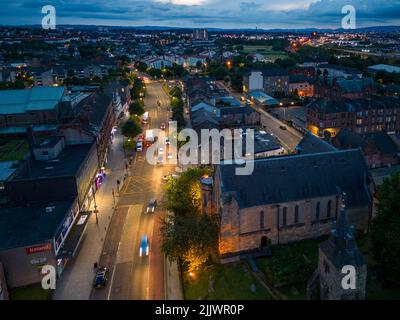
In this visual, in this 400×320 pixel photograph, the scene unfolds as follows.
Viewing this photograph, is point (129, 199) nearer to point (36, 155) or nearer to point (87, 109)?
point (36, 155)

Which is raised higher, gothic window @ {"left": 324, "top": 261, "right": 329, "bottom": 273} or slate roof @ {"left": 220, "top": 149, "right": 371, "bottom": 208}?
slate roof @ {"left": 220, "top": 149, "right": 371, "bottom": 208}

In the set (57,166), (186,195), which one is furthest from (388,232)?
(57,166)

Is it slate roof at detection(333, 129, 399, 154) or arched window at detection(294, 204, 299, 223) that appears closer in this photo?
arched window at detection(294, 204, 299, 223)

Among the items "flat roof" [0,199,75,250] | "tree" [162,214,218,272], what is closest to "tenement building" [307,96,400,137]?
"tree" [162,214,218,272]

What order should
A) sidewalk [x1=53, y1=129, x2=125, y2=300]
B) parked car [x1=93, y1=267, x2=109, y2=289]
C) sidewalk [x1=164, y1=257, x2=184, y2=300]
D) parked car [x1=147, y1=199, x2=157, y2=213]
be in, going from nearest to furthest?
sidewalk [x1=164, y1=257, x2=184, y2=300] < sidewalk [x1=53, y1=129, x2=125, y2=300] < parked car [x1=93, y1=267, x2=109, y2=289] < parked car [x1=147, y1=199, x2=157, y2=213]

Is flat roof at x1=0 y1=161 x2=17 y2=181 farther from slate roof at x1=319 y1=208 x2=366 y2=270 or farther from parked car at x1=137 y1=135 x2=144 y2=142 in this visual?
slate roof at x1=319 y1=208 x2=366 y2=270

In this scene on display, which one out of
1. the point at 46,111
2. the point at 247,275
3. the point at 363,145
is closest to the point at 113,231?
the point at 247,275

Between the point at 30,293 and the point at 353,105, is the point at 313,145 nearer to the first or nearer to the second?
the point at 353,105

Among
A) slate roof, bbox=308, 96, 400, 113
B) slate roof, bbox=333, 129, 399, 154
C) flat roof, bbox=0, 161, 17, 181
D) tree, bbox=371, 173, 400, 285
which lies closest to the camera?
tree, bbox=371, 173, 400, 285
